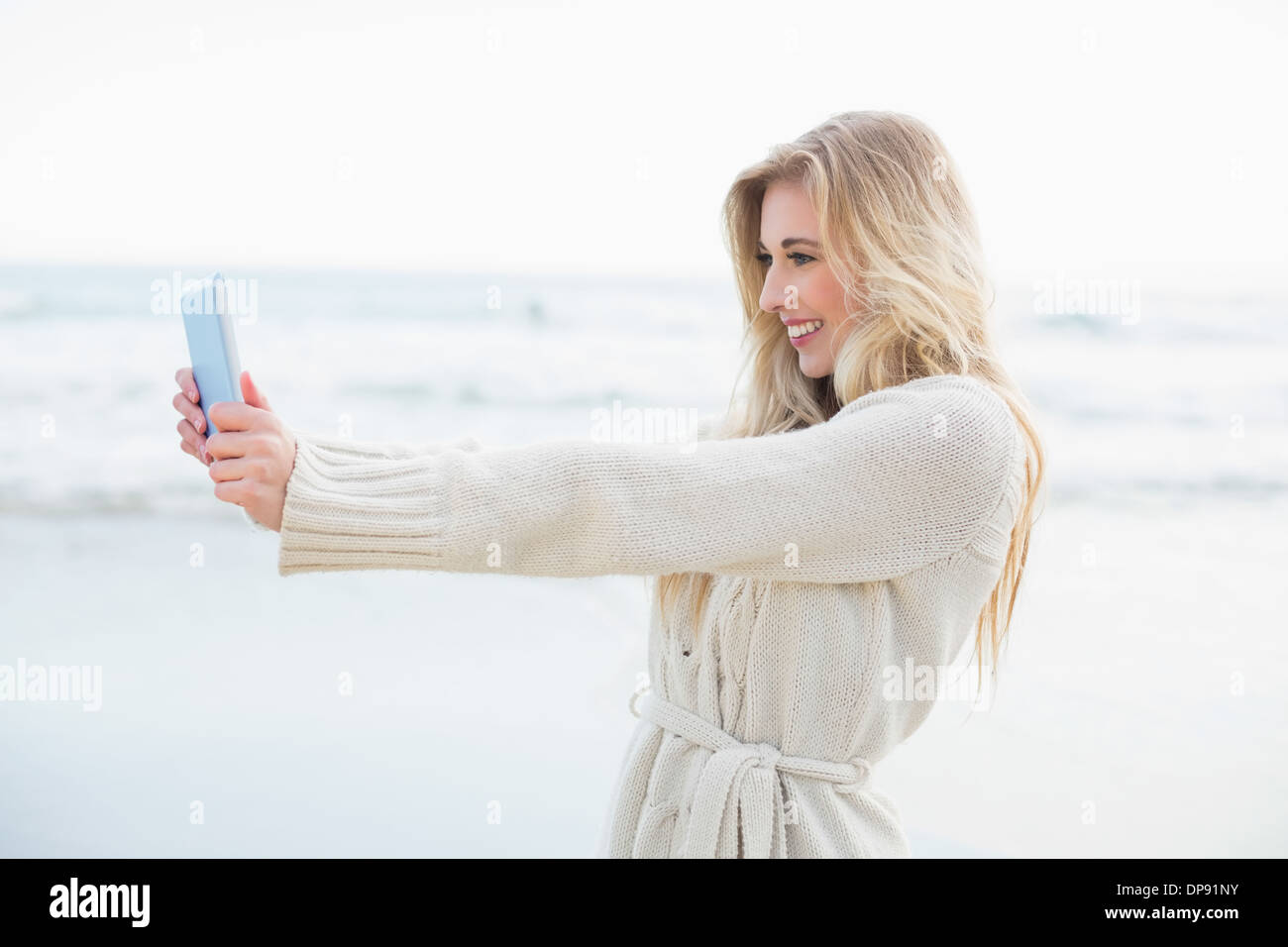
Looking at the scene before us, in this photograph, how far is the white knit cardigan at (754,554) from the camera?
40.8 inches

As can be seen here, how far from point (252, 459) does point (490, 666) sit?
10.5 ft

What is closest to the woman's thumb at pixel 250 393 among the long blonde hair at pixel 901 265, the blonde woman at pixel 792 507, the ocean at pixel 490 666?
the blonde woman at pixel 792 507

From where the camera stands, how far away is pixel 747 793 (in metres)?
1.35

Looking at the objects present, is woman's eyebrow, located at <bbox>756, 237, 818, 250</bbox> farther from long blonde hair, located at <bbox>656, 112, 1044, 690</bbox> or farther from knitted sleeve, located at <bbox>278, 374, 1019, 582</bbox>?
knitted sleeve, located at <bbox>278, 374, 1019, 582</bbox>

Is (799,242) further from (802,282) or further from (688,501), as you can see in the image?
(688,501)

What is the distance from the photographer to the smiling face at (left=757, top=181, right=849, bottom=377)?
1.54 metres

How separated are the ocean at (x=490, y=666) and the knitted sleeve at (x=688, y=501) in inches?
22.0

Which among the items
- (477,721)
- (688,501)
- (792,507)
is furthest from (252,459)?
(477,721)

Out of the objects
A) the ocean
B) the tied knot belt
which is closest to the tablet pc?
the tied knot belt

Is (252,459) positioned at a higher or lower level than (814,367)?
lower

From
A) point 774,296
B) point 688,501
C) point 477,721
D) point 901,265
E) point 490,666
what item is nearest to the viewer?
point 688,501

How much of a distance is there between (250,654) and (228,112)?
33.7 feet

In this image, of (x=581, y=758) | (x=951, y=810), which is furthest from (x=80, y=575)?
(x=951, y=810)

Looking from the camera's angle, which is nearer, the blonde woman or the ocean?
the blonde woman
